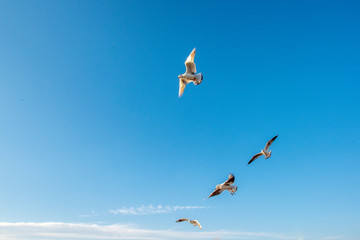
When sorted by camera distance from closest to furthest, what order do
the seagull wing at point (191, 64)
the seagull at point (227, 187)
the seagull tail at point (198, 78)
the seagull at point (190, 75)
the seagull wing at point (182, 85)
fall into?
the seagull at point (227, 187)
the seagull wing at point (191, 64)
the seagull at point (190, 75)
the seagull tail at point (198, 78)
the seagull wing at point (182, 85)

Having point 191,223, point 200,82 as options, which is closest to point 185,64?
point 200,82

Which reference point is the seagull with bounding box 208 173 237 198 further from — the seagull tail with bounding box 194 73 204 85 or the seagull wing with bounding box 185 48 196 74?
the seagull wing with bounding box 185 48 196 74

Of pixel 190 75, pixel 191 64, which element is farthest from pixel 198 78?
pixel 191 64

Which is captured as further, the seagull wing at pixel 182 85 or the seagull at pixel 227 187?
the seagull wing at pixel 182 85

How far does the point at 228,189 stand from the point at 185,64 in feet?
37.3

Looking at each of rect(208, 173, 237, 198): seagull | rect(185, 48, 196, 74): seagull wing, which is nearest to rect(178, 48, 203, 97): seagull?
rect(185, 48, 196, 74): seagull wing

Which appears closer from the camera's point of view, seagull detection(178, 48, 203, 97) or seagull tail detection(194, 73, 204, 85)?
seagull detection(178, 48, 203, 97)

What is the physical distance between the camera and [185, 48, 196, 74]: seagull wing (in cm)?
2498

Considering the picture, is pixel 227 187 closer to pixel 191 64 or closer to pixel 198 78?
pixel 198 78

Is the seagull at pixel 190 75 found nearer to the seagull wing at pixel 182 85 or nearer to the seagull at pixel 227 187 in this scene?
the seagull wing at pixel 182 85

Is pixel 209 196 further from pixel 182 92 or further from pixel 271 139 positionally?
pixel 182 92

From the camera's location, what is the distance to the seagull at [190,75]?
25.1 meters

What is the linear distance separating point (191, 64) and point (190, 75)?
3.36 feet

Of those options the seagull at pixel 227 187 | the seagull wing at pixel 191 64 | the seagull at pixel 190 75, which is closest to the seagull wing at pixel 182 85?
the seagull at pixel 190 75
